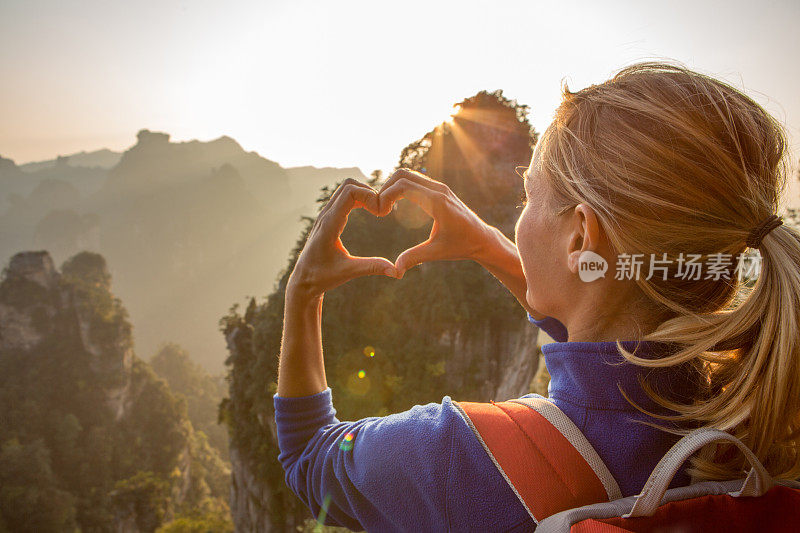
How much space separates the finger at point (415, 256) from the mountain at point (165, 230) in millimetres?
97807

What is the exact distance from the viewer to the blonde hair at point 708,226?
1012mm

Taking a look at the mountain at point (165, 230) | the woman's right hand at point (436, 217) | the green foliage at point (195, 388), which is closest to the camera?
the woman's right hand at point (436, 217)

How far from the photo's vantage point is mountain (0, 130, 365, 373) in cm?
10075

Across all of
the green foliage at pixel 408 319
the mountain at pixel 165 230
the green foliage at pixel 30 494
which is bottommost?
the green foliage at pixel 30 494

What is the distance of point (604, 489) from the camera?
914 mm

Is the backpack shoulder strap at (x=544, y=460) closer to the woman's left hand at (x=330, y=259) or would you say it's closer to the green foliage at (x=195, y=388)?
the woman's left hand at (x=330, y=259)

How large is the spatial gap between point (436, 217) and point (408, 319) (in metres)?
11.4

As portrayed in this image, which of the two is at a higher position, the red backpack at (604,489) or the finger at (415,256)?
the finger at (415,256)

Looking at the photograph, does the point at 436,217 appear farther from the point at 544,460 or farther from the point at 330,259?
the point at 544,460

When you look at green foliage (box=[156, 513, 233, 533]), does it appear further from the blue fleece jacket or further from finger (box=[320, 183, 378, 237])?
finger (box=[320, 183, 378, 237])

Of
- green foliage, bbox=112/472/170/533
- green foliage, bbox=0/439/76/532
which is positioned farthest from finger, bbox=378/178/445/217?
green foliage, bbox=0/439/76/532

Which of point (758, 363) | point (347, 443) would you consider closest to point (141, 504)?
point (347, 443)

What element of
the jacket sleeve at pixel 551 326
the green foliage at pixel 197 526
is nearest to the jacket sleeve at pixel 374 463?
the jacket sleeve at pixel 551 326

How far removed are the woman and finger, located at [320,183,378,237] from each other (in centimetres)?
58
